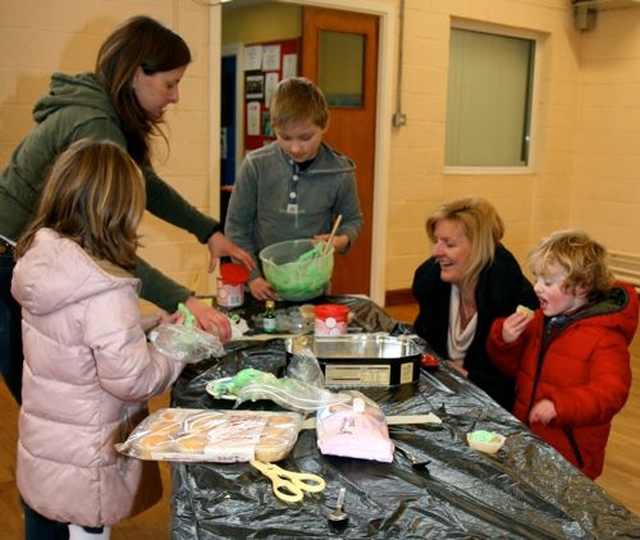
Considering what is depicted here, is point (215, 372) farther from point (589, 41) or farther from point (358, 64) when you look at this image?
point (589, 41)

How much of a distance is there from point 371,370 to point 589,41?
519 cm

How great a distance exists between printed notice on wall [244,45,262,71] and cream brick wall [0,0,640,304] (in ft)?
3.59

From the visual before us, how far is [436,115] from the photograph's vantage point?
511 centimetres

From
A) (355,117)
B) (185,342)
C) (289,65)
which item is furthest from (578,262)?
(289,65)

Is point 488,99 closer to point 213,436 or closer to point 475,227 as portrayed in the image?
point 475,227

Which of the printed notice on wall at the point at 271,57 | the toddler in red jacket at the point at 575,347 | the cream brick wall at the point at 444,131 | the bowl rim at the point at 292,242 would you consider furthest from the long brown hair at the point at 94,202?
the printed notice on wall at the point at 271,57

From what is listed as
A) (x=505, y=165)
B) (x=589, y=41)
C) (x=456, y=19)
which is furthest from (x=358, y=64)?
(x=589, y=41)

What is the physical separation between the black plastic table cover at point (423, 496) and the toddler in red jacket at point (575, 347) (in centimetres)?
33

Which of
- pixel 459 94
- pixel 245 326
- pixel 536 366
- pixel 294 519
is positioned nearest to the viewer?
pixel 294 519

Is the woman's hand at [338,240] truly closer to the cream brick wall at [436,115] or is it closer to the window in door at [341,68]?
the cream brick wall at [436,115]

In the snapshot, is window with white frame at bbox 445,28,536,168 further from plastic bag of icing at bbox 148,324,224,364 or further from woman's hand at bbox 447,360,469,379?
plastic bag of icing at bbox 148,324,224,364

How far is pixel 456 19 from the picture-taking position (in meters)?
5.12

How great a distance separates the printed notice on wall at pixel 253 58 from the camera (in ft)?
17.4

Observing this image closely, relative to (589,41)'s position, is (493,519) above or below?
below
